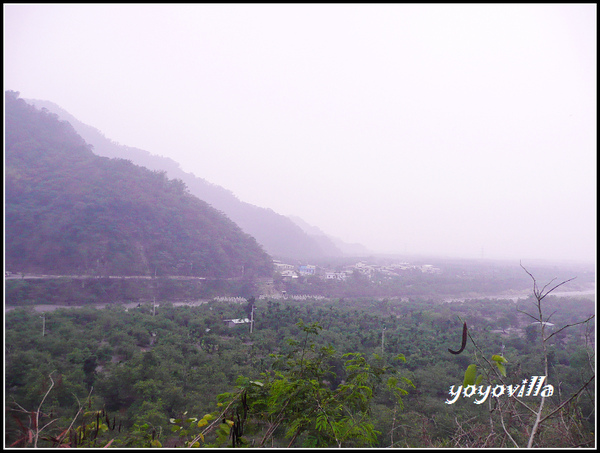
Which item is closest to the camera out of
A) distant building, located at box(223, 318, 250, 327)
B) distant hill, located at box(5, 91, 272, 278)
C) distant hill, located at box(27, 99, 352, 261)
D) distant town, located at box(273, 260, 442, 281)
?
distant hill, located at box(5, 91, 272, 278)

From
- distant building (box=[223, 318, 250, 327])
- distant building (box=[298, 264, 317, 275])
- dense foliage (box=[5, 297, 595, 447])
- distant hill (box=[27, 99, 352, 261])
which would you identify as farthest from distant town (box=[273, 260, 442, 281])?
distant building (box=[223, 318, 250, 327])

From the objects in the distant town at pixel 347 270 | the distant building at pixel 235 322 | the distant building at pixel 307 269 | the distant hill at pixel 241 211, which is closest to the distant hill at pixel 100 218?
the distant hill at pixel 241 211

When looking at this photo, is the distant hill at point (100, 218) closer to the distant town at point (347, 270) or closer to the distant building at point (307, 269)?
the distant town at point (347, 270)

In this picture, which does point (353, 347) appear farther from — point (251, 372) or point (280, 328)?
point (251, 372)

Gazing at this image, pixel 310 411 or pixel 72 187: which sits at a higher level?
pixel 72 187

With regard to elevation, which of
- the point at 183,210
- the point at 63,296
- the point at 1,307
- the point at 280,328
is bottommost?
the point at 280,328

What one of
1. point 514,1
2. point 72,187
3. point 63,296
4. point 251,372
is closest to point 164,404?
point 251,372

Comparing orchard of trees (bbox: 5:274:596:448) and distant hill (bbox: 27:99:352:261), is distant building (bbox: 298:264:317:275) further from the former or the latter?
orchard of trees (bbox: 5:274:596:448)
